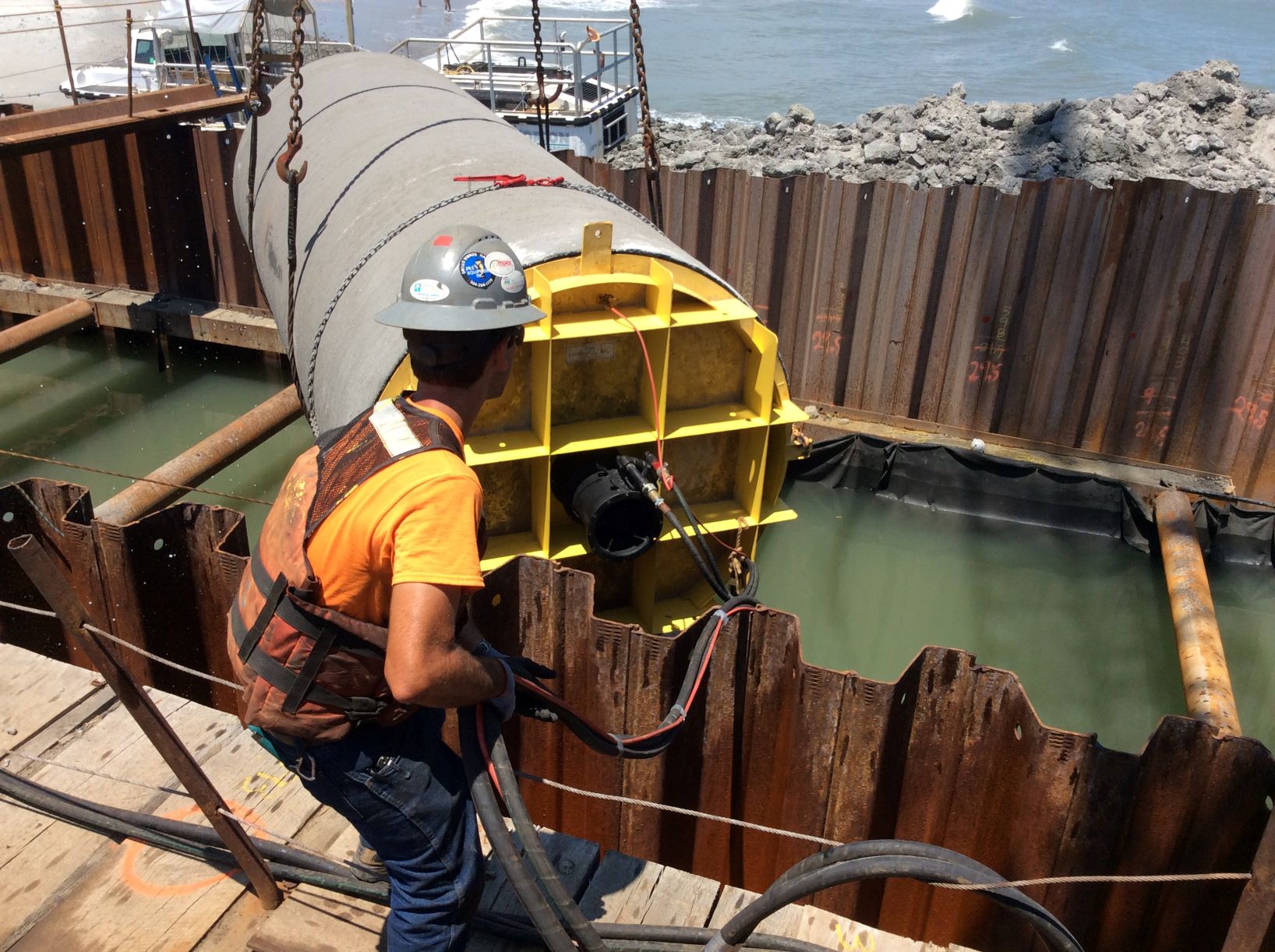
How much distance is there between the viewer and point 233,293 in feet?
36.9

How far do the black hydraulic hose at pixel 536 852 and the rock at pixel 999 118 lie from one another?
58.3 feet

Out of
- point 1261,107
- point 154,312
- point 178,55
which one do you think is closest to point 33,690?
point 154,312

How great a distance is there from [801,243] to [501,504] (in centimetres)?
507

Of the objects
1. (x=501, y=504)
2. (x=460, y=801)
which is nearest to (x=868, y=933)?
(x=460, y=801)

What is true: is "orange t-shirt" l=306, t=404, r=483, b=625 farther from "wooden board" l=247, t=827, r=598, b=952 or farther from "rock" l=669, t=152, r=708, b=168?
"rock" l=669, t=152, r=708, b=168

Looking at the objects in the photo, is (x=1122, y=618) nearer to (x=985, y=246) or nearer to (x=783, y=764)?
(x=985, y=246)

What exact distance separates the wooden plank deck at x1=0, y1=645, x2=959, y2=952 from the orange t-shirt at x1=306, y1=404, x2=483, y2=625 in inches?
59.0

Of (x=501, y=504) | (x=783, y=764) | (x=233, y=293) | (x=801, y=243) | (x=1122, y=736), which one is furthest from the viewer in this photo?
(x=233, y=293)

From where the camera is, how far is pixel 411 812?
2678 mm

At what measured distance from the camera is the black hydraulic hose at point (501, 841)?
250 centimetres

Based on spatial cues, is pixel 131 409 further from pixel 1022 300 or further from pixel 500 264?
pixel 500 264

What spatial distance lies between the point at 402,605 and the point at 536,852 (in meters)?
0.76

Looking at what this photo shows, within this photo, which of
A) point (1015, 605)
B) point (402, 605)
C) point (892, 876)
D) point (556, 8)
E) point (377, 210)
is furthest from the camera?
point (556, 8)

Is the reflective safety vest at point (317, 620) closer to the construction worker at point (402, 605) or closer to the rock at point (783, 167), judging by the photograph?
the construction worker at point (402, 605)
